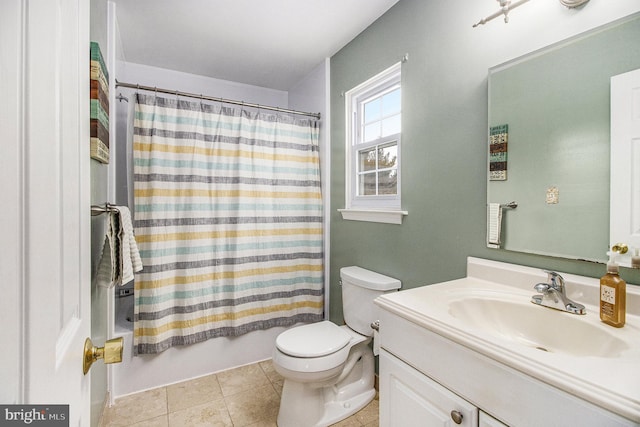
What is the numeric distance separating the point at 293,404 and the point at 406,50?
2.08 m

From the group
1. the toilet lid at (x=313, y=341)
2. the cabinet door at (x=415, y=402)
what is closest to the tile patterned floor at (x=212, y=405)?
the toilet lid at (x=313, y=341)

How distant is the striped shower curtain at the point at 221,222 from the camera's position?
6.46 ft

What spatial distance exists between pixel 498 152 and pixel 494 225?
311mm

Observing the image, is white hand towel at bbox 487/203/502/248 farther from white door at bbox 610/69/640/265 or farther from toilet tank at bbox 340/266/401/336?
toilet tank at bbox 340/266/401/336

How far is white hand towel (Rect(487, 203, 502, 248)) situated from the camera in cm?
129

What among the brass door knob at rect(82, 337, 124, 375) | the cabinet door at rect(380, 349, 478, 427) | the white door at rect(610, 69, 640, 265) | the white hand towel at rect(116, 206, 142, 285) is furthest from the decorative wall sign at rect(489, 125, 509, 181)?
the white hand towel at rect(116, 206, 142, 285)

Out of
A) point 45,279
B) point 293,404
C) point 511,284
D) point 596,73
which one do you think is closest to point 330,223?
point 293,404

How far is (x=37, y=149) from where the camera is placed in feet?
1.19

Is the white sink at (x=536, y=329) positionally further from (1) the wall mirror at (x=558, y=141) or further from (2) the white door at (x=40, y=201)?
(2) the white door at (x=40, y=201)

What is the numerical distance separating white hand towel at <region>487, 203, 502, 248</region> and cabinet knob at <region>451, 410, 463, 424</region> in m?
0.72

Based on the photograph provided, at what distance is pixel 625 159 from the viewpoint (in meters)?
0.95

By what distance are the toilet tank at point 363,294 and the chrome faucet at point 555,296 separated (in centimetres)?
81

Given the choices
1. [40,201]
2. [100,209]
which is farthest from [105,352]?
[100,209]

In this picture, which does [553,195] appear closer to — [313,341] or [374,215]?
[374,215]
